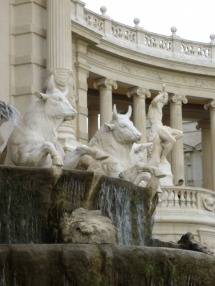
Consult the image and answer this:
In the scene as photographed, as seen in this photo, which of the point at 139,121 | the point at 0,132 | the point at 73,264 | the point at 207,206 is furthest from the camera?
the point at 139,121

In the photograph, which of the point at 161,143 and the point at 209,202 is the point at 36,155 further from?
the point at 161,143

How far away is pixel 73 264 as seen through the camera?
19.0m

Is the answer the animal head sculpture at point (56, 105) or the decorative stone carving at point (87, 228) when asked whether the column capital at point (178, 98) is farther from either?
the decorative stone carving at point (87, 228)

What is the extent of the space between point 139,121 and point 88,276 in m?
40.6

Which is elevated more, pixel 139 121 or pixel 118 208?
pixel 139 121

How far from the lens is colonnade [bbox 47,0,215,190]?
133ft

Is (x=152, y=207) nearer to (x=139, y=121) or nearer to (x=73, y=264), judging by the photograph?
(x=73, y=264)

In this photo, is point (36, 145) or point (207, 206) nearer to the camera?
point (36, 145)

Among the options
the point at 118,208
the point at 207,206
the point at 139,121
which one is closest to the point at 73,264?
the point at 118,208

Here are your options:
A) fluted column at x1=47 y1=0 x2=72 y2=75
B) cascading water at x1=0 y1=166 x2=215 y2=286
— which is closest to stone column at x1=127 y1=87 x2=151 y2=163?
fluted column at x1=47 y1=0 x2=72 y2=75

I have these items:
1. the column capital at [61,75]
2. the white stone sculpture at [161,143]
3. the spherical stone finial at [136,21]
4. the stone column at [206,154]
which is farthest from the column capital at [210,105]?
the column capital at [61,75]

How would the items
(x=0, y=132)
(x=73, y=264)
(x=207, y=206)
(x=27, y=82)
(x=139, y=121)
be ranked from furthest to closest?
(x=139, y=121) < (x=207, y=206) < (x=27, y=82) < (x=0, y=132) < (x=73, y=264)

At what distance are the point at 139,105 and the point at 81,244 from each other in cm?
4127

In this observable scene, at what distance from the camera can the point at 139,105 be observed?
60375 mm
